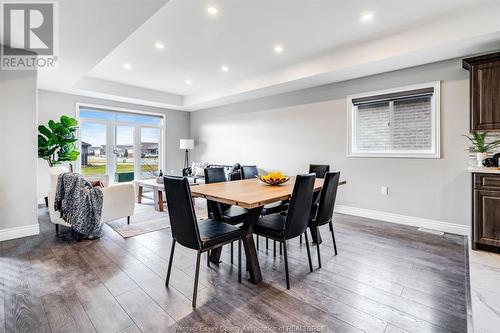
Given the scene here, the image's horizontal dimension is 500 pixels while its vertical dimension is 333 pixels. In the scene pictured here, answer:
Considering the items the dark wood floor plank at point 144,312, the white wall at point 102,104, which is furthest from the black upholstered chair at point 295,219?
the white wall at point 102,104

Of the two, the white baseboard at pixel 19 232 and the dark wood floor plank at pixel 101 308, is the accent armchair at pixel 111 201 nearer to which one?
the white baseboard at pixel 19 232

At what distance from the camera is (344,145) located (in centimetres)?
457

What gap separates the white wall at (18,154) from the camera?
3.19 meters

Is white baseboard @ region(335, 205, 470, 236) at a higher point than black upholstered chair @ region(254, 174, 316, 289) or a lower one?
lower

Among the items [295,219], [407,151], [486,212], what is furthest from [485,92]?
[295,219]

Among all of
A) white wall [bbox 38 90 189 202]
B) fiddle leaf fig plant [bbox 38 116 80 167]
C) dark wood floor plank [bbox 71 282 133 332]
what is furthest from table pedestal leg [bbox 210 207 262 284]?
white wall [bbox 38 90 189 202]

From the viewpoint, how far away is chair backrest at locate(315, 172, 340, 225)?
2.44 m

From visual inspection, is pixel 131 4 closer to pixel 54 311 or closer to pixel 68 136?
pixel 54 311

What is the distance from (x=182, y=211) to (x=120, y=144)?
5663 millimetres

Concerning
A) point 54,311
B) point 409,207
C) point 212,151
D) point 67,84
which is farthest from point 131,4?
point 212,151

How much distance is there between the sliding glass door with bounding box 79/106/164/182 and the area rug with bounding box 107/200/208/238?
2208mm

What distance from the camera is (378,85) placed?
416cm

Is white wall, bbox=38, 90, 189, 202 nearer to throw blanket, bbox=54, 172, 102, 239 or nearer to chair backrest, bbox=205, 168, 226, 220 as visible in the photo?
throw blanket, bbox=54, 172, 102, 239

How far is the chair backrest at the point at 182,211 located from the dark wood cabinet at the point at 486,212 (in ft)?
9.87
